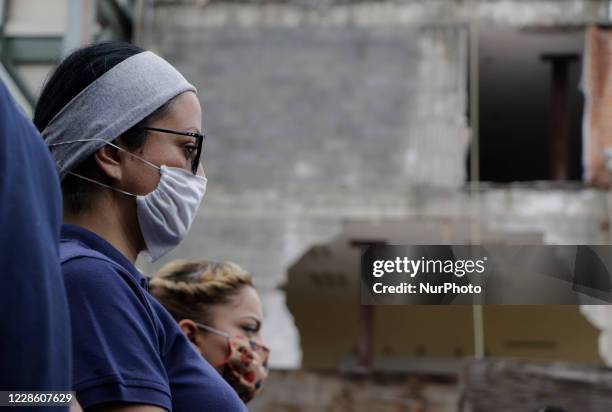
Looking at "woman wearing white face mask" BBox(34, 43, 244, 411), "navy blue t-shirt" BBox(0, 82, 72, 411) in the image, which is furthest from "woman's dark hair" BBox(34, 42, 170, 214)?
"navy blue t-shirt" BBox(0, 82, 72, 411)

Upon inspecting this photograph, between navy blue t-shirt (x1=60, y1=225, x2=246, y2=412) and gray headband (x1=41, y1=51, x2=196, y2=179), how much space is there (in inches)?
6.3

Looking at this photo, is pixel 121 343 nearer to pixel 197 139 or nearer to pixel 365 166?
pixel 197 139

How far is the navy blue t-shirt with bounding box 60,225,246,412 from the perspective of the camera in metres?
1.52

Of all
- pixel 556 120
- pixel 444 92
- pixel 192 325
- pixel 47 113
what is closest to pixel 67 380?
pixel 47 113

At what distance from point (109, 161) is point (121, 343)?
→ 1.44ft

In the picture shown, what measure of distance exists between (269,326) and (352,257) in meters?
1.44

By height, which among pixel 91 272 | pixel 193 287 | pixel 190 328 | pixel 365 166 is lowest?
pixel 365 166

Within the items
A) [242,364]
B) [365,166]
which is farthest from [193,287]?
[365,166]

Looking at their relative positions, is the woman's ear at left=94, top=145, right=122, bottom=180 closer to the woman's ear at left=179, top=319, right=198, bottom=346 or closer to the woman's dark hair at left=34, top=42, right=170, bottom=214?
the woman's dark hair at left=34, top=42, right=170, bottom=214

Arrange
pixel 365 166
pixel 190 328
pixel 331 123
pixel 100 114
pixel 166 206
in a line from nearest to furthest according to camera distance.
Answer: pixel 100 114, pixel 166 206, pixel 190 328, pixel 365 166, pixel 331 123

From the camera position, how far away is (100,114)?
1.83 metres

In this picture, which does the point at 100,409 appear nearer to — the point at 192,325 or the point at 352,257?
the point at 192,325

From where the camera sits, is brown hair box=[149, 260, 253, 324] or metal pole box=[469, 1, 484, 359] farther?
metal pole box=[469, 1, 484, 359]

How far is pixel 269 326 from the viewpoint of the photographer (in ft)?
40.8
